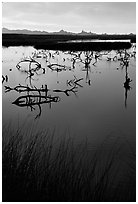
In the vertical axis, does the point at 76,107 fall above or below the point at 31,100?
below

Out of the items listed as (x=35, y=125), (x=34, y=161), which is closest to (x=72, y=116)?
(x=35, y=125)

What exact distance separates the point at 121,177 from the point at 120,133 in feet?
10.2

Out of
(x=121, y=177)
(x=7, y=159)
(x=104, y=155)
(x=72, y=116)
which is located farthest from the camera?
(x=72, y=116)

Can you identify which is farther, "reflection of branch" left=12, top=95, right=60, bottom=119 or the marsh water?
"reflection of branch" left=12, top=95, right=60, bottom=119

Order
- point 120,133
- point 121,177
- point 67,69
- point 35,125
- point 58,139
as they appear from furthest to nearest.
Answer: point 67,69, point 35,125, point 120,133, point 58,139, point 121,177

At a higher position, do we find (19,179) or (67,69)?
(67,69)

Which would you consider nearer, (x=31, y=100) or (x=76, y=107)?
(x=31, y=100)

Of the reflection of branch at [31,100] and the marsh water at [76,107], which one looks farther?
the reflection of branch at [31,100]

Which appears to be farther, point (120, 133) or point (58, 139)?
point (120, 133)

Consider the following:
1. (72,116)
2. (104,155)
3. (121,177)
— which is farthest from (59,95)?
(121,177)

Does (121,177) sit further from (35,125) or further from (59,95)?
(59,95)

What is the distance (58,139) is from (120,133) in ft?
6.14

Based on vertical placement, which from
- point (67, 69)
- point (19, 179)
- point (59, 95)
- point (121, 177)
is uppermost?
point (67, 69)

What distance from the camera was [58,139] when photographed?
8617 millimetres
